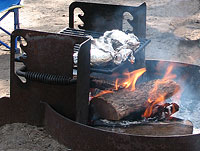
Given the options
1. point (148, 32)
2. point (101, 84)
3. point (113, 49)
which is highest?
point (148, 32)

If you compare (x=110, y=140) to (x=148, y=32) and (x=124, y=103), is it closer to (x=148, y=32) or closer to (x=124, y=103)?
(x=124, y=103)

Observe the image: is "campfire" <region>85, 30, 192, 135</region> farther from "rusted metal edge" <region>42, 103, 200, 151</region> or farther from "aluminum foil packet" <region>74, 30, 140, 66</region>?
"rusted metal edge" <region>42, 103, 200, 151</region>

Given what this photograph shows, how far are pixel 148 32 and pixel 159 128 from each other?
12.2ft

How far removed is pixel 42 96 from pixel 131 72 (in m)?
0.89

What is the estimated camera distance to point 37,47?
9.54 feet

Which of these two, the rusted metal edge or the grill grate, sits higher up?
the grill grate

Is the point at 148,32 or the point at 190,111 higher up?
the point at 148,32

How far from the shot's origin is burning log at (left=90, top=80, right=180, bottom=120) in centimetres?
293

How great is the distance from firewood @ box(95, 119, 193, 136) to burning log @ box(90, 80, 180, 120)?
10cm

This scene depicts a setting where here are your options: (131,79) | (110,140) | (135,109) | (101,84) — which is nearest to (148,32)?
(131,79)

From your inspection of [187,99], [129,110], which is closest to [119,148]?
[129,110]

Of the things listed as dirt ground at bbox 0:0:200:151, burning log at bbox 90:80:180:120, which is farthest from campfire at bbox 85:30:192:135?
dirt ground at bbox 0:0:200:151

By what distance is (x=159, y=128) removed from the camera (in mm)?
2926

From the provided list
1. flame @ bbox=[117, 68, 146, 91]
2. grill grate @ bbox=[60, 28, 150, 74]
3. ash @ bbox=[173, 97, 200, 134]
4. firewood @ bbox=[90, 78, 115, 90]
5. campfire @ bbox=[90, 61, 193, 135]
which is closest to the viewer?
grill grate @ bbox=[60, 28, 150, 74]
